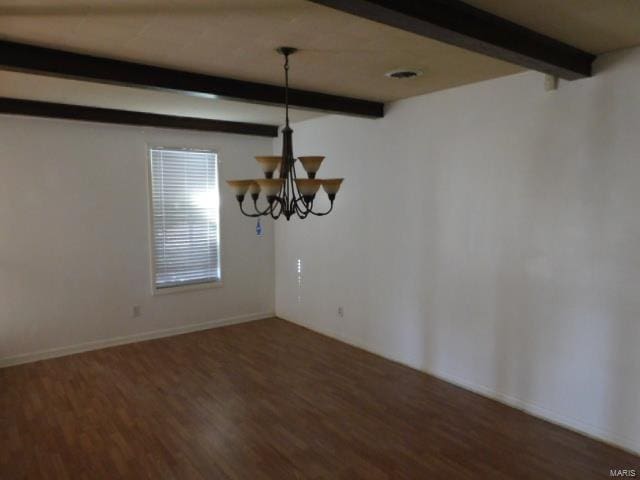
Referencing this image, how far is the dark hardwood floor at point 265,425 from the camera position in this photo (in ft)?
8.98

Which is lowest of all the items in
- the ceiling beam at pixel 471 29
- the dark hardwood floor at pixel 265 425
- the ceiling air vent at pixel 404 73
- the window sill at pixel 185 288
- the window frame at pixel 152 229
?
the dark hardwood floor at pixel 265 425

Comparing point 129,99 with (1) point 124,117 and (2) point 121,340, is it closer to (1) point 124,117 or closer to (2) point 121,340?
(1) point 124,117

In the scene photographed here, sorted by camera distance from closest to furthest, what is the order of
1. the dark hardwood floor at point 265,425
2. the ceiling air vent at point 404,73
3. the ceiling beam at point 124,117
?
the dark hardwood floor at point 265,425 → the ceiling air vent at point 404,73 → the ceiling beam at point 124,117

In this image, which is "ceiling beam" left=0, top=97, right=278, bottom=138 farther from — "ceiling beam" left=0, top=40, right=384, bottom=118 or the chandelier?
the chandelier

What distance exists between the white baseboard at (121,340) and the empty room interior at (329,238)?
1.0 inches

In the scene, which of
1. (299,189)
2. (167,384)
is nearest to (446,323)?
(299,189)

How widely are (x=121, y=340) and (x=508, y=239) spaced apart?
13.6 feet

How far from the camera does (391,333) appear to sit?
452 cm

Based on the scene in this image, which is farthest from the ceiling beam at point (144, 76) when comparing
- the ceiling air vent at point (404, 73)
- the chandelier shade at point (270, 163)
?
the chandelier shade at point (270, 163)

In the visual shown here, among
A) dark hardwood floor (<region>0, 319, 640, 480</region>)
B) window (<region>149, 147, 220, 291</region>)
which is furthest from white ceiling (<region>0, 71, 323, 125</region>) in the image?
dark hardwood floor (<region>0, 319, 640, 480</region>)

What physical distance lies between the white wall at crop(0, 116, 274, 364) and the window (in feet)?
0.41

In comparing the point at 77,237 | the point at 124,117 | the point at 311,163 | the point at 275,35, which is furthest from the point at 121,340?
the point at 275,35

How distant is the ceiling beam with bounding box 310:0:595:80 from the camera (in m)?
1.80

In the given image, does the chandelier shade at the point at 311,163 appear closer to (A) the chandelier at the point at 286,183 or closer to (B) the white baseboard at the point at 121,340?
(A) the chandelier at the point at 286,183
